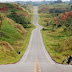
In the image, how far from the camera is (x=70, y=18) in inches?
Result: 4001

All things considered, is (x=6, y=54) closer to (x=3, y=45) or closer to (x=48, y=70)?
(x=3, y=45)

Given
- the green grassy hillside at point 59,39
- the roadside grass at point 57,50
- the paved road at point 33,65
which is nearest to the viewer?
the paved road at point 33,65

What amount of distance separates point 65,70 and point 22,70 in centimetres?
490

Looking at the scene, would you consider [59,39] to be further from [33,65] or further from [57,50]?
[33,65]

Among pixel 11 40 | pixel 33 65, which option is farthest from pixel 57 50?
pixel 33 65

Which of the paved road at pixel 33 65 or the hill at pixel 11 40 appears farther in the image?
the hill at pixel 11 40

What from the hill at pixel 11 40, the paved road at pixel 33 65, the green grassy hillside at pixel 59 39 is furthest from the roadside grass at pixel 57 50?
the hill at pixel 11 40

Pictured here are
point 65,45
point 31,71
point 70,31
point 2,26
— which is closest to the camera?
point 31,71

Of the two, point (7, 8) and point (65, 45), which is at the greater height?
point (7, 8)

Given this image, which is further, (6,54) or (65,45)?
(65,45)

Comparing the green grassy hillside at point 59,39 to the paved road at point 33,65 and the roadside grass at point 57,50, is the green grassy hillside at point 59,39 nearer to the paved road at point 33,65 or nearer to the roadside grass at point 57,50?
the roadside grass at point 57,50

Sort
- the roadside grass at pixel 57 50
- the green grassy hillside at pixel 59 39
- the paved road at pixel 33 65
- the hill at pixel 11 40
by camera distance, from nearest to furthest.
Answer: the paved road at pixel 33 65 → the hill at pixel 11 40 → the roadside grass at pixel 57 50 → the green grassy hillside at pixel 59 39

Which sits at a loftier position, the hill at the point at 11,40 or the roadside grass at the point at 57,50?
the hill at the point at 11,40

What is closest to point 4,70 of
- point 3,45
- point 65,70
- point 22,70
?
point 22,70
